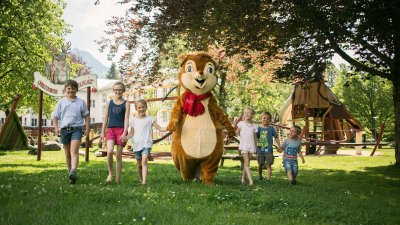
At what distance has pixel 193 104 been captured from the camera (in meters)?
8.49

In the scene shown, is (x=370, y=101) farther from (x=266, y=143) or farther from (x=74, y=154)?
(x=74, y=154)

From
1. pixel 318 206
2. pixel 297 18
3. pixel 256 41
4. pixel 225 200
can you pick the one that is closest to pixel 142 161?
pixel 225 200

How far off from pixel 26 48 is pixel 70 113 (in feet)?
75.4

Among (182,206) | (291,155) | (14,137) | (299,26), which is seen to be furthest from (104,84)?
(182,206)

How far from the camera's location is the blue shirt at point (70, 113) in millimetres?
7816

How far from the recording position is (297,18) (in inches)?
416

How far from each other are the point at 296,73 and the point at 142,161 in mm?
7384

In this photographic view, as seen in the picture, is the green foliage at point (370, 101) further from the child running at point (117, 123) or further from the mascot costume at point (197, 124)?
the child running at point (117, 123)

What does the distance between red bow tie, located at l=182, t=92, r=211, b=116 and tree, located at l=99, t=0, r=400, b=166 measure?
10.5 ft

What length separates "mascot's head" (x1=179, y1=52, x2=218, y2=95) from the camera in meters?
8.55

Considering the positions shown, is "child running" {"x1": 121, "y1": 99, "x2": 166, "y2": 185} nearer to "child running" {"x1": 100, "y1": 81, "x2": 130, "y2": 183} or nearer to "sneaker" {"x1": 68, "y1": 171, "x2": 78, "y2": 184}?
"child running" {"x1": 100, "y1": 81, "x2": 130, "y2": 183}

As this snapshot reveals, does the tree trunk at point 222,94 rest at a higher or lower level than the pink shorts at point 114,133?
higher

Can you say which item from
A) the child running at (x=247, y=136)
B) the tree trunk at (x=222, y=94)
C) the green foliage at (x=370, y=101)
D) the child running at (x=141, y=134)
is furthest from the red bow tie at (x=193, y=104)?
the green foliage at (x=370, y=101)

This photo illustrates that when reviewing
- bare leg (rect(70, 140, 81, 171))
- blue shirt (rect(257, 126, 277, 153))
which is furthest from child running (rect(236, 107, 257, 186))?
bare leg (rect(70, 140, 81, 171))
